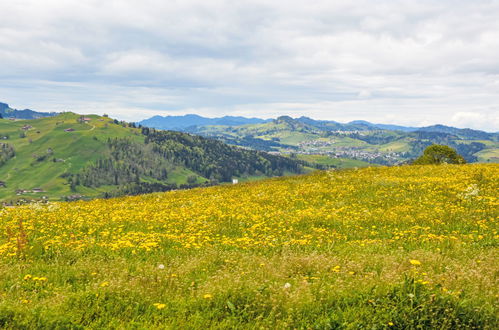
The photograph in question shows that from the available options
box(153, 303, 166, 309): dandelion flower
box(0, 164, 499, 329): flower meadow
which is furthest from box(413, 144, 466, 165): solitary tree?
box(153, 303, 166, 309): dandelion flower

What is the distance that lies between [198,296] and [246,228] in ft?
23.8

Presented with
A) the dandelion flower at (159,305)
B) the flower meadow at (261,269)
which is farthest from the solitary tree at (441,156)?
the dandelion flower at (159,305)

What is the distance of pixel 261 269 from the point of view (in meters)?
8.65

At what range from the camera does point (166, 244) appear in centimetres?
1188

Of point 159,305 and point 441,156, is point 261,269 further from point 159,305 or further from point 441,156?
point 441,156

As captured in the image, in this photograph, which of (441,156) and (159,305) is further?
(441,156)

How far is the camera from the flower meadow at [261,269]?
6.46 m

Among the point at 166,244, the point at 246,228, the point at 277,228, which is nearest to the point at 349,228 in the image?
the point at 277,228

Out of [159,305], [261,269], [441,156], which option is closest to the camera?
[159,305]

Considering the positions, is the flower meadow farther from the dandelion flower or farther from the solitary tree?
the solitary tree

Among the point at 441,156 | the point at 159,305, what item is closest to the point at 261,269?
the point at 159,305

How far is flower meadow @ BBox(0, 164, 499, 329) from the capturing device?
21.2ft

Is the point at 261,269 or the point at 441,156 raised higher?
the point at 441,156

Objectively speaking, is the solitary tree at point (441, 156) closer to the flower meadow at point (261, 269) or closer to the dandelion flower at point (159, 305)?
the flower meadow at point (261, 269)
